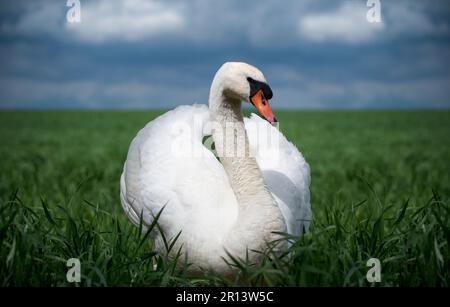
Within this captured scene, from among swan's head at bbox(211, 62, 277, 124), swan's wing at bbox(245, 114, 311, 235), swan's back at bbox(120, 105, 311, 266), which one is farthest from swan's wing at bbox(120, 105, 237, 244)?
swan's head at bbox(211, 62, 277, 124)

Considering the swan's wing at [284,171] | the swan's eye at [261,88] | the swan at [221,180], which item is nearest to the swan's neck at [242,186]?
the swan at [221,180]

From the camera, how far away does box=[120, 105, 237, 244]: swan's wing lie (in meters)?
4.13

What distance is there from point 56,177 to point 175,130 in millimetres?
6166

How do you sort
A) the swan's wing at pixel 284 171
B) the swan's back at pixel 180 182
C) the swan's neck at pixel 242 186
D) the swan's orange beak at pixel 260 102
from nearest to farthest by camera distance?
the swan's orange beak at pixel 260 102
the swan's neck at pixel 242 186
the swan's back at pixel 180 182
the swan's wing at pixel 284 171

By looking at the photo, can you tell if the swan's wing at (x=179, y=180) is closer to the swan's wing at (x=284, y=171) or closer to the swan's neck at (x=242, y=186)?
the swan's neck at (x=242, y=186)

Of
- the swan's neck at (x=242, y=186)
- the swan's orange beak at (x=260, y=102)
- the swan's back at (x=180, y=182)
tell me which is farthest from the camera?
the swan's back at (x=180, y=182)

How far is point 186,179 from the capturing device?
4.50 metres

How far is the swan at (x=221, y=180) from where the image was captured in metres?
3.84

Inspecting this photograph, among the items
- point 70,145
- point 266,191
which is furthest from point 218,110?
point 70,145

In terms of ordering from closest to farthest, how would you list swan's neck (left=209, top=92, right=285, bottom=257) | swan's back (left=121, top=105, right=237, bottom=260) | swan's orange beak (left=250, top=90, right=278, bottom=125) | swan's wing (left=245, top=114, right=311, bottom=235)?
swan's orange beak (left=250, top=90, right=278, bottom=125), swan's neck (left=209, top=92, right=285, bottom=257), swan's back (left=121, top=105, right=237, bottom=260), swan's wing (left=245, top=114, right=311, bottom=235)

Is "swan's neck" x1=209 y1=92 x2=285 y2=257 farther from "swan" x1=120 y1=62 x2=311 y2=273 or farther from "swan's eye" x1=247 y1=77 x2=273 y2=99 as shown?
"swan's eye" x1=247 y1=77 x2=273 y2=99

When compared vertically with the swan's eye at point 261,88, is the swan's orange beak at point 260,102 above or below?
below

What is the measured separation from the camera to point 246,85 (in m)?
3.80

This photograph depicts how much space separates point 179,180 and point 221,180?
33 cm
